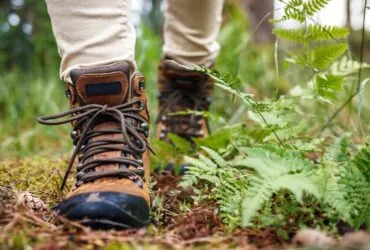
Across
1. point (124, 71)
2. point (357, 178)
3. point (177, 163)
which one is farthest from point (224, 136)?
point (357, 178)

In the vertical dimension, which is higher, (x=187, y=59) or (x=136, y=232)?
(x=187, y=59)

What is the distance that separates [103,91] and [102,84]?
0.08 ft

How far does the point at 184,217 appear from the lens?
1.40 metres

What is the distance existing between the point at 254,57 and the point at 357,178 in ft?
9.99

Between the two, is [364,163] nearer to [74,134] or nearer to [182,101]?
[74,134]

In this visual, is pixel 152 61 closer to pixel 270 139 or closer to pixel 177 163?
pixel 177 163

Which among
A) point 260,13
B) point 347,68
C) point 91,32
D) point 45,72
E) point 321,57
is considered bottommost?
point 45,72

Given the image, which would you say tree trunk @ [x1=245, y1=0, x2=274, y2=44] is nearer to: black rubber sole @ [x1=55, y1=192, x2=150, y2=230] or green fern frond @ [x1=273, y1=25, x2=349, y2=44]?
green fern frond @ [x1=273, y1=25, x2=349, y2=44]

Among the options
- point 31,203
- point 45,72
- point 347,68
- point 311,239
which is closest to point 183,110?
point 347,68

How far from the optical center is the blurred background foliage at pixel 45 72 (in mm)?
3291

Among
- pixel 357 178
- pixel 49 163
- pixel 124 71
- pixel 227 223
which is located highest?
pixel 124 71

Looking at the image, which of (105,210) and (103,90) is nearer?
(105,210)

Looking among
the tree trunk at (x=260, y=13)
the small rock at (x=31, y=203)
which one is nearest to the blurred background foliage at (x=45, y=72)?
the tree trunk at (x=260, y=13)

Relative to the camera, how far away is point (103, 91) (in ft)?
5.16
